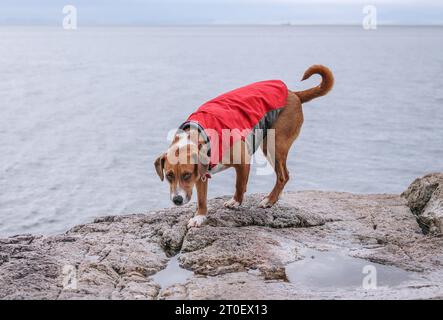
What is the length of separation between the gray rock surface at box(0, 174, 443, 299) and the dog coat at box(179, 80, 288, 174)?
908 millimetres

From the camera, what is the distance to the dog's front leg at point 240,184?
7.03m

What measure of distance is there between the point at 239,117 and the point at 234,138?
0.35 metres

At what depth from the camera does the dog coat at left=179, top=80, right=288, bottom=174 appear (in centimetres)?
661

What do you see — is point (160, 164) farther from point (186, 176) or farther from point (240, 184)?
point (240, 184)

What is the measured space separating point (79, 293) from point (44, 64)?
55.0 metres

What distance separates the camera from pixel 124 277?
5.67 metres

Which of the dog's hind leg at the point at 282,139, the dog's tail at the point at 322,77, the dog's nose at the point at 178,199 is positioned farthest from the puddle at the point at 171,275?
the dog's tail at the point at 322,77

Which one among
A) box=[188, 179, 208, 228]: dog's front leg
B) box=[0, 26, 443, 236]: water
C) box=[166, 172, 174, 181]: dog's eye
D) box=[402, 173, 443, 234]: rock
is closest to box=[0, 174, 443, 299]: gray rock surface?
box=[402, 173, 443, 234]: rock

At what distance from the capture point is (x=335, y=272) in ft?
19.3

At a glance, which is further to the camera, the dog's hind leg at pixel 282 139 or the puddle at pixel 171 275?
the dog's hind leg at pixel 282 139

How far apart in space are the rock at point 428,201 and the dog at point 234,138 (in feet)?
5.93

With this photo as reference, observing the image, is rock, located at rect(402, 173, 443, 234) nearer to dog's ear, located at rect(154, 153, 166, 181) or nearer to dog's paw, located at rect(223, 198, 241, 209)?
dog's paw, located at rect(223, 198, 241, 209)

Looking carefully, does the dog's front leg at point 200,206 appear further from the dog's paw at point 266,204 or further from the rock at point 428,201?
the rock at point 428,201
